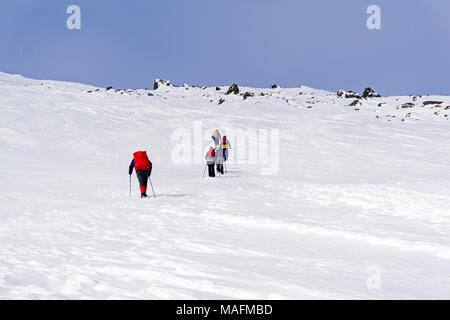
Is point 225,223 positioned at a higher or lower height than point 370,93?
lower

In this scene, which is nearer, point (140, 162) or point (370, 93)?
point (140, 162)

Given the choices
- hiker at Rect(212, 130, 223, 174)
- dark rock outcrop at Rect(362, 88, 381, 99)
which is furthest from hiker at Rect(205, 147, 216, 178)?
dark rock outcrop at Rect(362, 88, 381, 99)

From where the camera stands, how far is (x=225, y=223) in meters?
7.84

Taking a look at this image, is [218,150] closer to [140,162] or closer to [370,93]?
[140,162]

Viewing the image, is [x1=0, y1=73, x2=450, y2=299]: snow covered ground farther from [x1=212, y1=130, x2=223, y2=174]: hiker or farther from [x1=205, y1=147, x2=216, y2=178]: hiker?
[x1=212, y1=130, x2=223, y2=174]: hiker

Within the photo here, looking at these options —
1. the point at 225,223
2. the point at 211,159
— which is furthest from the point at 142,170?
the point at 211,159

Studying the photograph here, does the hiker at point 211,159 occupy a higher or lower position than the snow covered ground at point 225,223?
higher

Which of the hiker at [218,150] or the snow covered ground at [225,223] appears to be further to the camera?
the hiker at [218,150]

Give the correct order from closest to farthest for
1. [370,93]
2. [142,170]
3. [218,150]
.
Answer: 1. [142,170]
2. [218,150]
3. [370,93]

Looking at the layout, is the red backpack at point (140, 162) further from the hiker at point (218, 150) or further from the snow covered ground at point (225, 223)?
the hiker at point (218, 150)

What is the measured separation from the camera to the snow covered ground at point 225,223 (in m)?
4.42

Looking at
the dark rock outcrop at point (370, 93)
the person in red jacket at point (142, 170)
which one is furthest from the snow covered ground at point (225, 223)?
the dark rock outcrop at point (370, 93)

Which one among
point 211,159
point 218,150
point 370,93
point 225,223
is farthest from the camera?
point 370,93
